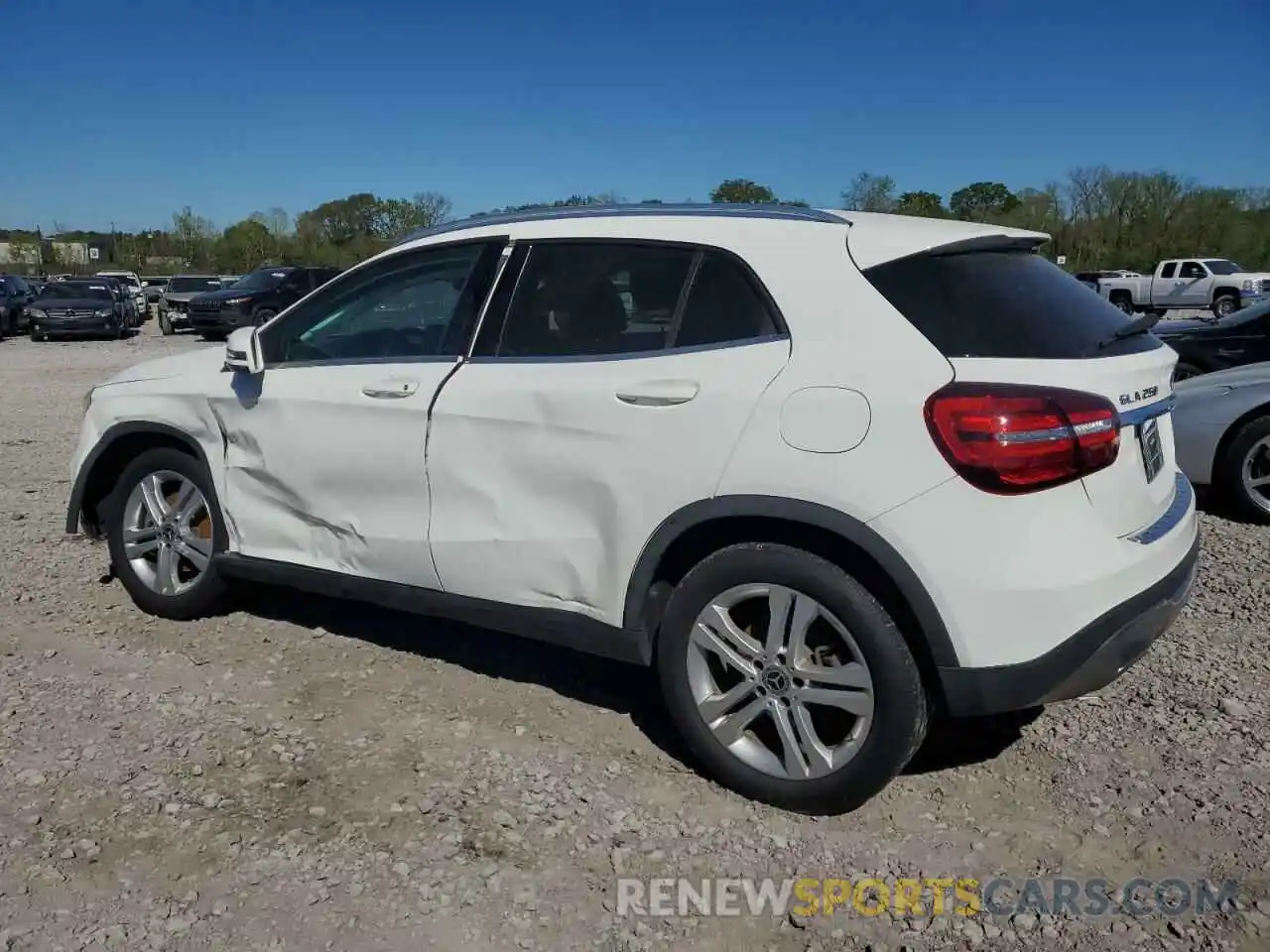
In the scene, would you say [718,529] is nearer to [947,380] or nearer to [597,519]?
[597,519]

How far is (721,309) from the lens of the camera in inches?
130

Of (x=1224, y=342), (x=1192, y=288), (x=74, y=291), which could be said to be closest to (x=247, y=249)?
(x=74, y=291)

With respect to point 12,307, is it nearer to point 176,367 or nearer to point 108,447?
point 108,447

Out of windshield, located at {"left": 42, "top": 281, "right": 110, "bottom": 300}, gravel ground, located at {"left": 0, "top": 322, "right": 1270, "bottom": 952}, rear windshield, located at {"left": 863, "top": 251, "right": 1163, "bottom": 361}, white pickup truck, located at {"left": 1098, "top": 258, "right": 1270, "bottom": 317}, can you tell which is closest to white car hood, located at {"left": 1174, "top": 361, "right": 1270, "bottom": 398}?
gravel ground, located at {"left": 0, "top": 322, "right": 1270, "bottom": 952}

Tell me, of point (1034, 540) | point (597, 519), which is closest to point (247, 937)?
point (597, 519)

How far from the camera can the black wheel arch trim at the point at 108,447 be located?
14.9ft

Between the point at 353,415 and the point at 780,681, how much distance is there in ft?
6.19

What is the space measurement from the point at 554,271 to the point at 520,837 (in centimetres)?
188

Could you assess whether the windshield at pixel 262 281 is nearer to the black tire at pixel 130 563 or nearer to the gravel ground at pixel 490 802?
the black tire at pixel 130 563

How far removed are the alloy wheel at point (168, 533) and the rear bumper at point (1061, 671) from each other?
3.22 meters

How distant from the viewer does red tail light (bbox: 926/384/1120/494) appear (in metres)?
2.80

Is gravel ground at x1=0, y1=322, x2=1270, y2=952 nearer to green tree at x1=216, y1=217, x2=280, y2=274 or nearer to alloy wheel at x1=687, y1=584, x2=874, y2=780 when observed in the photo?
alloy wheel at x1=687, y1=584, x2=874, y2=780

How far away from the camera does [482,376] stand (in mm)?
3691

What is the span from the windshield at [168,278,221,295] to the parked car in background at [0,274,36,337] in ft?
12.0
